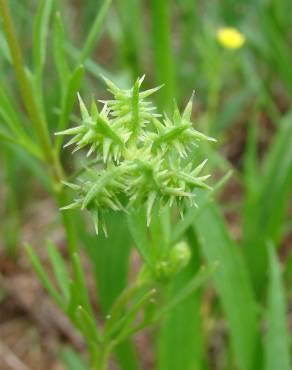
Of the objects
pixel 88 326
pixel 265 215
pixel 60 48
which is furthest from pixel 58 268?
pixel 265 215

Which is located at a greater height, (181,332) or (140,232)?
(140,232)

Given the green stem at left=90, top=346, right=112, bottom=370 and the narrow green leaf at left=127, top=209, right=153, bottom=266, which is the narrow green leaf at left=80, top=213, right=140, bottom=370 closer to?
the green stem at left=90, top=346, right=112, bottom=370

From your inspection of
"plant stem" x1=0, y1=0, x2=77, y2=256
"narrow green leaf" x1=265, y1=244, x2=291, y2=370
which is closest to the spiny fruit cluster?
"plant stem" x1=0, y1=0, x2=77, y2=256

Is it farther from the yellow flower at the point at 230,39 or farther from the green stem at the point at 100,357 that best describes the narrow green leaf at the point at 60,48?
the yellow flower at the point at 230,39

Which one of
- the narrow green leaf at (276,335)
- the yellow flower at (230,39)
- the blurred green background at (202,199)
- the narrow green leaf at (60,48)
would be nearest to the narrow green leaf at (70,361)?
the blurred green background at (202,199)

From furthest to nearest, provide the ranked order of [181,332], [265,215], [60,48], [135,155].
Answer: [265,215], [181,332], [60,48], [135,155]

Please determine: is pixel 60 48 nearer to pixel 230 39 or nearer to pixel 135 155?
pixel 135 155

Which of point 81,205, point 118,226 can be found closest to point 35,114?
point 81,205
